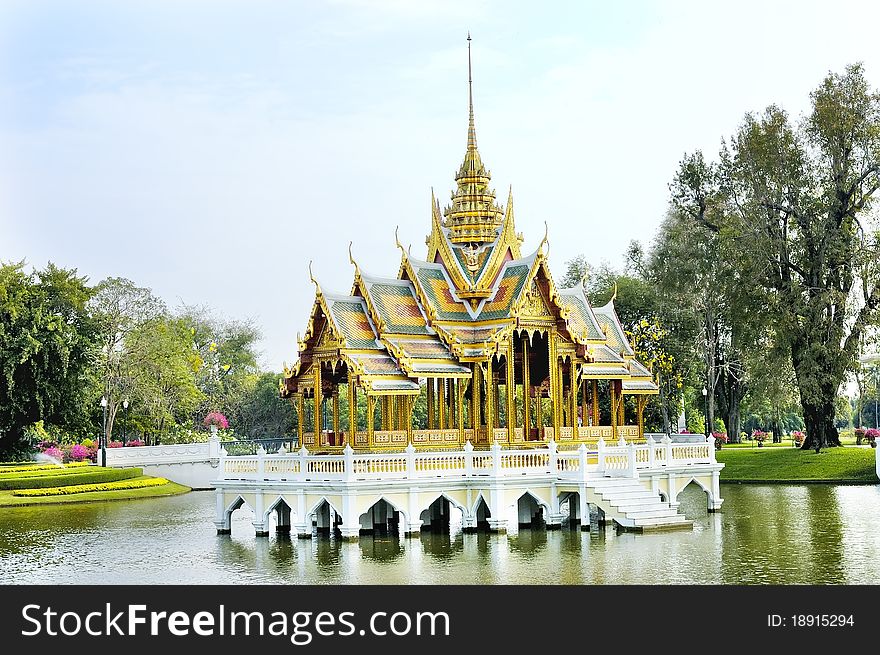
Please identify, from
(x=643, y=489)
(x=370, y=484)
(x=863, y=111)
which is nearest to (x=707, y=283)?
(x=863, y=111)

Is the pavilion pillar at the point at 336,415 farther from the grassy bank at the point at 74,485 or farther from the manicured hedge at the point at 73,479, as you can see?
the manicured hedge at the point at 73,479

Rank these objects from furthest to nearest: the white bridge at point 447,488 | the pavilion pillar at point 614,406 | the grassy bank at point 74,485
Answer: the grassy bank at point 74,485 → the pavilion pillar at point 614,406 → the white bridge at point 447,488

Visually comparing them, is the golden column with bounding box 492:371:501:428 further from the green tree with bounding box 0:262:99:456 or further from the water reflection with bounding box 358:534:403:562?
the green tree with bounding box 0:262:99:456

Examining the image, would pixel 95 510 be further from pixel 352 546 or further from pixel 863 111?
pixel 863 111

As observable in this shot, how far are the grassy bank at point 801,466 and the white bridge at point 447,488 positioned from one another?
46.8 feet

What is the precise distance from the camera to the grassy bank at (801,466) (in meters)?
38.8

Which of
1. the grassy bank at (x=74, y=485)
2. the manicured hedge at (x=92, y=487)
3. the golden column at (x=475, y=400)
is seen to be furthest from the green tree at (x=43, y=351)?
the golden column at (x=475, y=400)

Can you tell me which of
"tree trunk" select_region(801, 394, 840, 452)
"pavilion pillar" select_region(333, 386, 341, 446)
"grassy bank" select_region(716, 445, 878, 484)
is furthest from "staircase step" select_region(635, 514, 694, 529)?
"tree trunk" select_region(801, 394, 840, 452)

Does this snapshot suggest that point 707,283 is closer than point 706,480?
No

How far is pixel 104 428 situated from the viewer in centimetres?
4781

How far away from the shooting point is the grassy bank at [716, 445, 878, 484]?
38812 mm

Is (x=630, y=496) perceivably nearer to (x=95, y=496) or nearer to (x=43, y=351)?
(x=95, y=496)

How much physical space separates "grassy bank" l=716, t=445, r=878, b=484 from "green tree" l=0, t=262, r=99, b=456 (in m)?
24.0

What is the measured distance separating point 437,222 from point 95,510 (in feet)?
41.6
